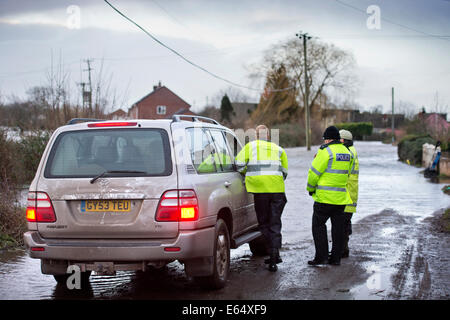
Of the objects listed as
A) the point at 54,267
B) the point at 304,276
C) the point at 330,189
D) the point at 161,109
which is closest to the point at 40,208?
the point at 54,267

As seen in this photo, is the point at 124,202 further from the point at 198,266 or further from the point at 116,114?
the point at 116,114

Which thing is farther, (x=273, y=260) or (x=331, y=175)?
(x=331, y=175)

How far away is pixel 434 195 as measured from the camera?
56.2 feet

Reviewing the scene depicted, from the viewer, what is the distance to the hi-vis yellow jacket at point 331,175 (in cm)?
753

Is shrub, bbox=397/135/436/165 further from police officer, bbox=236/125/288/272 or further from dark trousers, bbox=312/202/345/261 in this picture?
police officer, bbox=236/125/288/272

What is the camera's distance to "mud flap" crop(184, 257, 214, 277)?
19.0 ft

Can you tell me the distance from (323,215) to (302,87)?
56.2 meters

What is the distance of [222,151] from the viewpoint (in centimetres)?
718

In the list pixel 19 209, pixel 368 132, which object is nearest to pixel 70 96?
pixel 19 209

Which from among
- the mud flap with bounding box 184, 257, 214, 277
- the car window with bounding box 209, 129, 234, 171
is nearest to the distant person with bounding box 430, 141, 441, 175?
the car window with bounding box 209, 129, 234, 171

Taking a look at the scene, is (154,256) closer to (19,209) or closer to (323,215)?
(323,215)

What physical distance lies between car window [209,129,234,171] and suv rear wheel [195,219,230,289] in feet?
2.93

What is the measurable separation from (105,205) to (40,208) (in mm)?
713

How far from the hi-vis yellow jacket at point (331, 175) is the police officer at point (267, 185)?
1.63 ft
